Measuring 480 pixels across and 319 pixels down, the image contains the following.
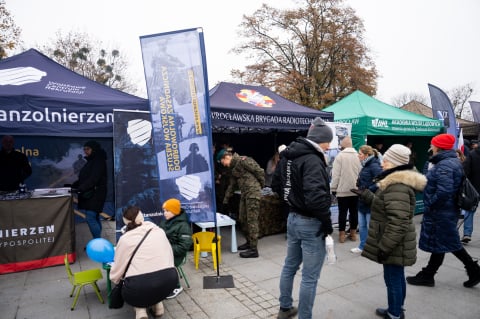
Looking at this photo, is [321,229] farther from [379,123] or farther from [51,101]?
[379,123]

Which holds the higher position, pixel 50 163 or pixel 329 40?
pixel 329 40

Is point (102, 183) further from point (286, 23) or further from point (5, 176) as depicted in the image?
point (286, 23)

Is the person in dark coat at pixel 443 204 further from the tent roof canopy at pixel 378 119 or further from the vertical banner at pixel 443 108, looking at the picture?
the vertical banner at pixel 443 108

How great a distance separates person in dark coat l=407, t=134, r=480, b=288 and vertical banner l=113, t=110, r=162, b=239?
3529 millimetres

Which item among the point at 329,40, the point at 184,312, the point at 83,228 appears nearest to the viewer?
the point at 184,312

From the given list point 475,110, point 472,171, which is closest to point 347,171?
point 472,171

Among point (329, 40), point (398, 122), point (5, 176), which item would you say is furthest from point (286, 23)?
point (5, 176)

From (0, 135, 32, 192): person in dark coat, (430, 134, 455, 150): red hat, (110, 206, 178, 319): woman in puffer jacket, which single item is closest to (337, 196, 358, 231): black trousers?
(430, 134, 455, 150): red hat

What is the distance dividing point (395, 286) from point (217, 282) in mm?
2052

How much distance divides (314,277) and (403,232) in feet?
2.70

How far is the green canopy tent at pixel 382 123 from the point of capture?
687 centimetres

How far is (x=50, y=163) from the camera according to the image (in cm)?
710

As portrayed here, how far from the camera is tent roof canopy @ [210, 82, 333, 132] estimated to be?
17.9ft

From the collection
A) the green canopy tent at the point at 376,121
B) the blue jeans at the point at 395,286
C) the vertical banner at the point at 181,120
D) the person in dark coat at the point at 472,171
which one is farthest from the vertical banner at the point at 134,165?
the person in dark coat at the point at 472,171
